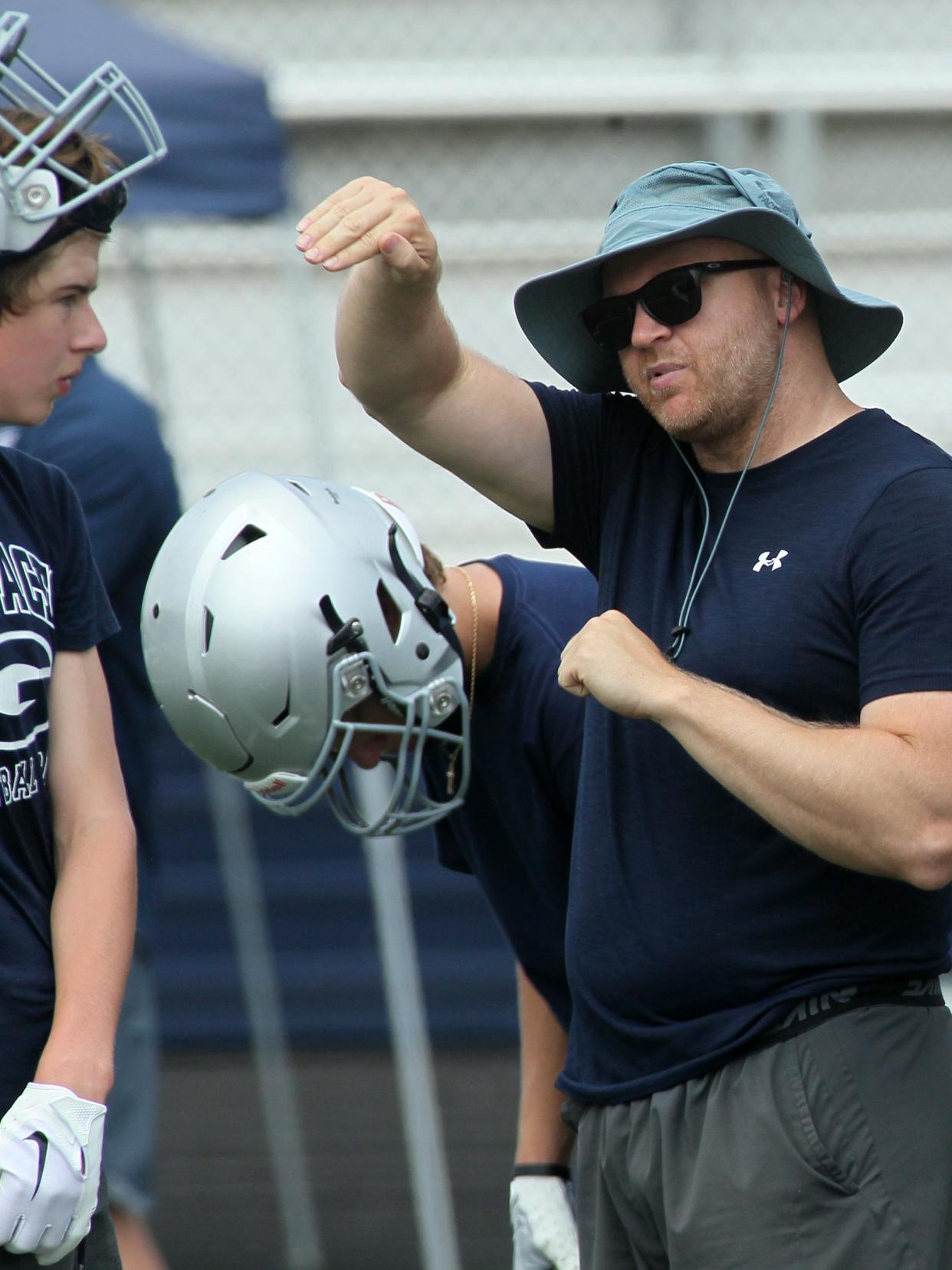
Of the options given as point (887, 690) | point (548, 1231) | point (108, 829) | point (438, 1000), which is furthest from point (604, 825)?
point (438, 1000)

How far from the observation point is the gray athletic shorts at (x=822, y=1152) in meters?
2.16

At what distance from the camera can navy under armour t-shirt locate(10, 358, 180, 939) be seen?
3.68 meters

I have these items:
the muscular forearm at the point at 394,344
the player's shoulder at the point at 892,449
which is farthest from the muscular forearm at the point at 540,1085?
the player's shoulder at the point at 892,449

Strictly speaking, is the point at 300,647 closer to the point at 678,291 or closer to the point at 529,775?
the point at 529,775

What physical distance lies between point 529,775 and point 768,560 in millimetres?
738

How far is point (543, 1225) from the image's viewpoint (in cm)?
290

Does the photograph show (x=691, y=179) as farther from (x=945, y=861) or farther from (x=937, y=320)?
(x=937, y=320)

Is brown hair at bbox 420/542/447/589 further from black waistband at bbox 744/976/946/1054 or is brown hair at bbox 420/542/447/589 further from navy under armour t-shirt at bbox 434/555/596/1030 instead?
black waistband at bbox 744/976/946/1054

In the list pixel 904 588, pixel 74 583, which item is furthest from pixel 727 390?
pixel 74 583

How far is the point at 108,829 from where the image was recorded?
2299mm

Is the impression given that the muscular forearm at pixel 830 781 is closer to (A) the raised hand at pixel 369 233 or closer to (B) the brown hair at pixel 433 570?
(A) the raised hand at pixel 369 233

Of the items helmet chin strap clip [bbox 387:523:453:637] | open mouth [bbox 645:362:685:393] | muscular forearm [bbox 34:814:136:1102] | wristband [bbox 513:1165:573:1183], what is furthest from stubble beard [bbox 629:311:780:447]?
wristband [bbox 513:1165:573:1183]

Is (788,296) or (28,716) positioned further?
(788,296)

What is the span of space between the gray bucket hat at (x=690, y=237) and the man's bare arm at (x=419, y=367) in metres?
0.11
